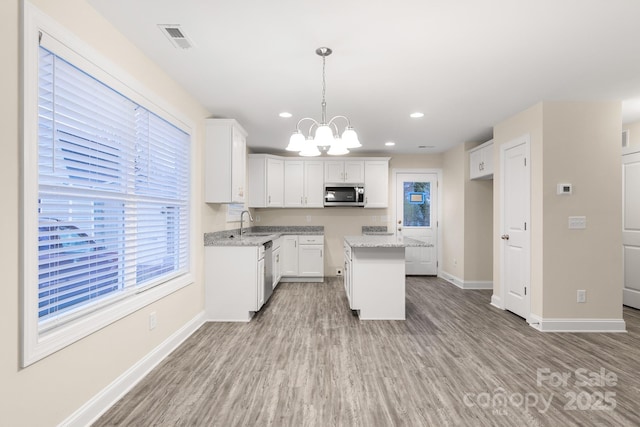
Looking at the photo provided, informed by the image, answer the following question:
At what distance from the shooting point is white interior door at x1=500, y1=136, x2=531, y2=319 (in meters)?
3.70

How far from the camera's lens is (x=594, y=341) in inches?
124

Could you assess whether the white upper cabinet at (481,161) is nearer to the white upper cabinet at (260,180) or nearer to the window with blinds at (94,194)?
the white upper cabinet at (260,180)

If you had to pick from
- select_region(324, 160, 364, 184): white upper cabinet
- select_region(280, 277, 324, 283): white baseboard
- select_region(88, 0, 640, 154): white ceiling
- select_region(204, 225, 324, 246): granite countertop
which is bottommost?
select_region(280, 277, 324, 283): white baseboard

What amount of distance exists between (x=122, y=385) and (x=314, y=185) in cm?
431

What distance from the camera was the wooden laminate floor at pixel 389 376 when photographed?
6.38ft

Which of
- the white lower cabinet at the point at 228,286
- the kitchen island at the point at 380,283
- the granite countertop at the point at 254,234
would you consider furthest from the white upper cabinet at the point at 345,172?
the white lower cabinet at the point at 228,286

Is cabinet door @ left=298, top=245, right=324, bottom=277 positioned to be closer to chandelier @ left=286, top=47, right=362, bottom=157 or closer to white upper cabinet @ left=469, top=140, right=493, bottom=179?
white upper cabinet @ left=469, top=140, right=493, bottom=179

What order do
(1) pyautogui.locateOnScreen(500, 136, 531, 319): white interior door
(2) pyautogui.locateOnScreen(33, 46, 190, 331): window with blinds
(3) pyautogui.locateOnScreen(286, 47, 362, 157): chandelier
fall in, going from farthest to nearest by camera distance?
(1) pyautogui.locateOnScreen(500, 136, 531, 319): white interior door < (3) pyautogui.locateOnScreen(286, 47, 362, 157): chandelier < (2) pyautogui.locateOnScreen(33, 46, 190, 331): window with blinds

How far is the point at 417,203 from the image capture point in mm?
6293

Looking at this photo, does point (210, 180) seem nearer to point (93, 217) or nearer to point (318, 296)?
point (93, 217)

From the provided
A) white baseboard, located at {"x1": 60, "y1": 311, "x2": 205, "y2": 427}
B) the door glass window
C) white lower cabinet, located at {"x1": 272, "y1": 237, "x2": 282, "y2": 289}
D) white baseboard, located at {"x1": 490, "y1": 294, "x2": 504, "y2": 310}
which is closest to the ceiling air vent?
white baseboard, located at {"x1": 60, "y1": 311, "x2": 205, "y2": 427}

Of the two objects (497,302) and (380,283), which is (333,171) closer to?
(380,283)

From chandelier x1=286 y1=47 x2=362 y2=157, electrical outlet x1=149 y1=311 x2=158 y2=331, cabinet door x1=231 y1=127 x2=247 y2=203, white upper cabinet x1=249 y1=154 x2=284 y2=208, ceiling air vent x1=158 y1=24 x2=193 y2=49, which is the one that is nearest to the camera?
ceiling air vent x1=158 y1=24 x2=193 y2=49

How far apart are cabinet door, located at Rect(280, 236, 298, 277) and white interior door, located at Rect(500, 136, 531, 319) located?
3.27m
